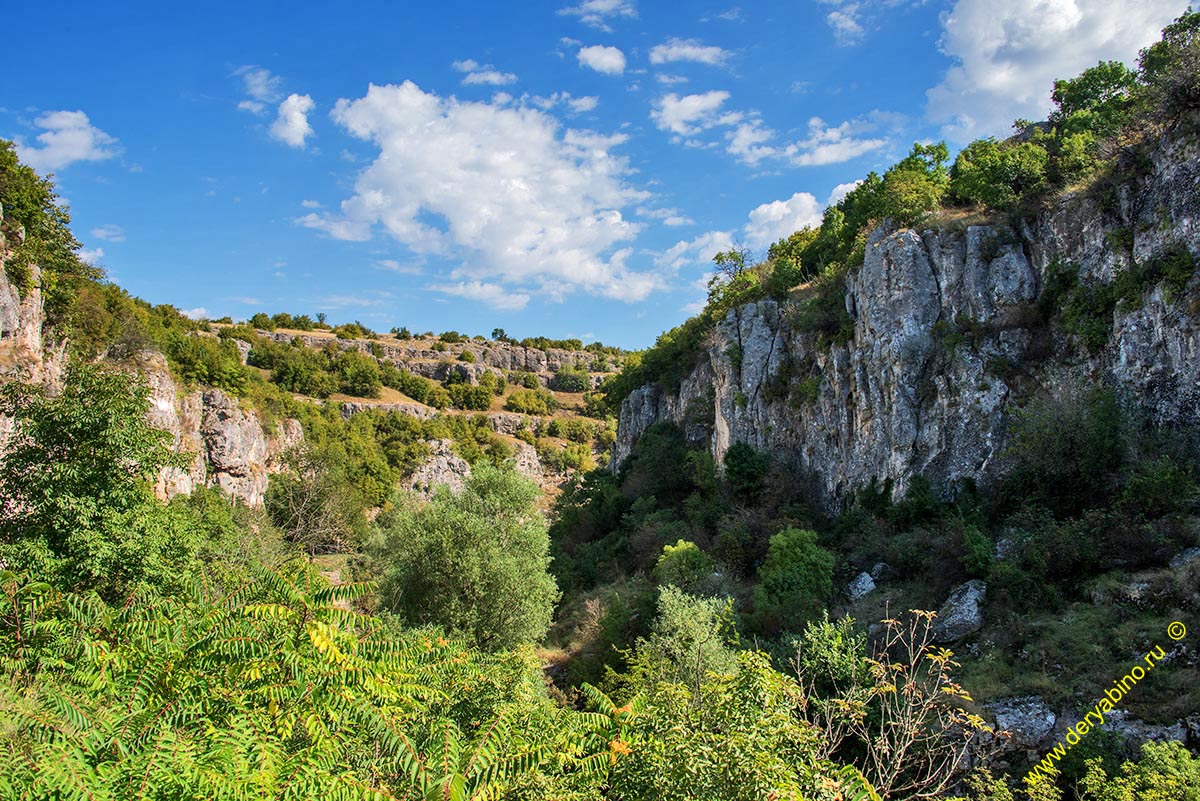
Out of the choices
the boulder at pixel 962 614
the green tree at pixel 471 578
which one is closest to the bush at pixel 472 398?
the green tree at pixel 471 578

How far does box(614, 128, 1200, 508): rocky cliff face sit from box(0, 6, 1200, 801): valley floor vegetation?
106 centimetres

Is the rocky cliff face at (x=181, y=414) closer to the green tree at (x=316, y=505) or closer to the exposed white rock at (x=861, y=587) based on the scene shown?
the green tree at (x=316, y=505)

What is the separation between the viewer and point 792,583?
19.2m

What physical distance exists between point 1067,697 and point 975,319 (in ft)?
47.2

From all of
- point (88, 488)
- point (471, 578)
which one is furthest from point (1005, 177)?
point (88, 488)

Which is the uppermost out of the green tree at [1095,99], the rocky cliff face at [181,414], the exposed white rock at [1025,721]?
the green tree at [1095,99]

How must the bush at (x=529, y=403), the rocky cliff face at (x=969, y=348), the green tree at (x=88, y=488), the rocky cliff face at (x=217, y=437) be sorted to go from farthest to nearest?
1. the bush at (x=529, y=403)
2. the rocky cliff face at (x=217, y=437)
3. the rocky cliff face at (x=969, y=348)
4. the green tree at (x=88, y=488)

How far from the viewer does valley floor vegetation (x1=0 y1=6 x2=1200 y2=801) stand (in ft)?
14.2

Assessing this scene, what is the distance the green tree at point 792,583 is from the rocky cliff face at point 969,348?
4457 millimetres

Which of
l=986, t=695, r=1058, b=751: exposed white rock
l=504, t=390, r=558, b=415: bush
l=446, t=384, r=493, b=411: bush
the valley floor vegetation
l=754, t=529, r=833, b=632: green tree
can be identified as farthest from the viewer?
l=504, t=390, r=558, b=415: bush

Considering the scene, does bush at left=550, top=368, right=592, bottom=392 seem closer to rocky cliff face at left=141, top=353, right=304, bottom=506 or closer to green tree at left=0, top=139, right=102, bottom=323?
rocky cliff face at left=141, top=353, right=304, bottom=506

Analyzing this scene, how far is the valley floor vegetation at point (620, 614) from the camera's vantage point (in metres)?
4.34

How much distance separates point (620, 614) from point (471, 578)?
16.7ft

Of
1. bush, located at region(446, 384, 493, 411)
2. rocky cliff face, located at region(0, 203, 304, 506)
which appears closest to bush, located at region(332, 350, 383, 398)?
bush, located at region(446, 384, 493, 411)
